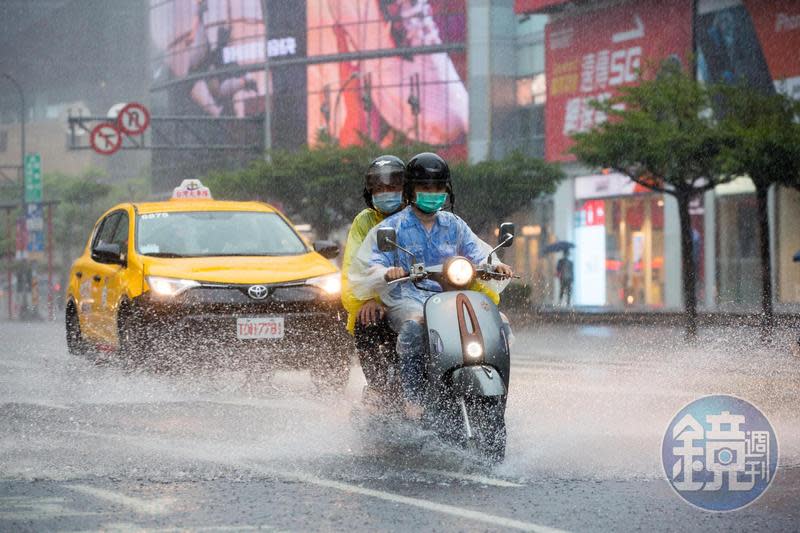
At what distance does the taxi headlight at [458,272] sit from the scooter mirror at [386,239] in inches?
11.5

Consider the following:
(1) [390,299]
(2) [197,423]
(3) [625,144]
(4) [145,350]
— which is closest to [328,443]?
(1) [390,299]

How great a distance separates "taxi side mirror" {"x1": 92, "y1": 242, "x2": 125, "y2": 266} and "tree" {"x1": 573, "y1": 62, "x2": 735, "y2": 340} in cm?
1525

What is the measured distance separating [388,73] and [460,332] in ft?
169

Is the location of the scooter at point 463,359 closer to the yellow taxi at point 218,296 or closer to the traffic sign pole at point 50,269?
the yellow taxi at point 218,296

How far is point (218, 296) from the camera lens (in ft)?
38.1

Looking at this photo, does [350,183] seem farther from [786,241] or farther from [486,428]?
[486,428]

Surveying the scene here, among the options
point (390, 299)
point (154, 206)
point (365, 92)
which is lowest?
point (390, 299)

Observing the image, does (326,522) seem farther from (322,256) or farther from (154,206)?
(154,206)

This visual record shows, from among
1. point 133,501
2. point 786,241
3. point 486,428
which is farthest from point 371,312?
point 786,241

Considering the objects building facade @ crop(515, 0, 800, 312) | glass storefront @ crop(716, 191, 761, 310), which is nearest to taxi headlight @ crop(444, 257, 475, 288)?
building facade @ crop(515, 0, 800, 312)

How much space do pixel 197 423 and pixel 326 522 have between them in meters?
3.66

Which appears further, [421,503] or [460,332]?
[460,332]

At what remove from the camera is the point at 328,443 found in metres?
8.23
